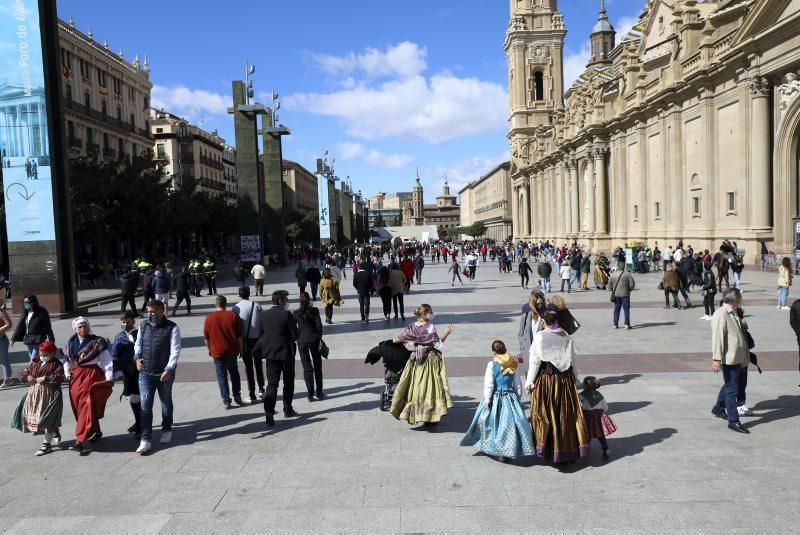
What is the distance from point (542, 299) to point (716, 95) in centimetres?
2923

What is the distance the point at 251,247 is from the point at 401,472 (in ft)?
108

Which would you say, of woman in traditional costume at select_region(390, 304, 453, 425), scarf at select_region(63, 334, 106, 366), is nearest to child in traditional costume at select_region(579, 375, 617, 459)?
woman in traditional costume at select_region(390, 304, 453, 425)

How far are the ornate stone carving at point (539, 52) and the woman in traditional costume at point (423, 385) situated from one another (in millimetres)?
80879

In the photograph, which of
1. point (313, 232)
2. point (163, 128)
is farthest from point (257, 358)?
point (313, 232)

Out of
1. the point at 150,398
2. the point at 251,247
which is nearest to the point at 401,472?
the point at 150,398

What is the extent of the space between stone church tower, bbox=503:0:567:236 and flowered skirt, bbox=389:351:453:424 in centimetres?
7308

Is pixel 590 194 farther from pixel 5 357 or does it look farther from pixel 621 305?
pixel 5 357

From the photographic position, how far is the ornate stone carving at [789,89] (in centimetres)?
2656

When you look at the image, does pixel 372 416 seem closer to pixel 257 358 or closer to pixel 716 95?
pixel 257 358

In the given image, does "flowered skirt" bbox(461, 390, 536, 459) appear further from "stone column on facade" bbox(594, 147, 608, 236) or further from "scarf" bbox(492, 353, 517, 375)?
"stone column on facade" bbox(594, 147, 608, 236)

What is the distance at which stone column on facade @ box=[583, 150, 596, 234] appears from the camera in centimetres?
5266

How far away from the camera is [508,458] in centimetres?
666

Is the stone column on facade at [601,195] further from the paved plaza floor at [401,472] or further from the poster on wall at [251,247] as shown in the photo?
the paved plaza floor at [401,472]

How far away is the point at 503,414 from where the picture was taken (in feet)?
21.4
